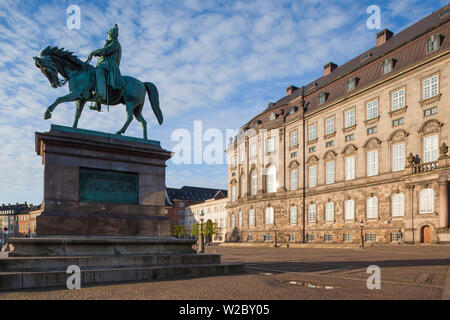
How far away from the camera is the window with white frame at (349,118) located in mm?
45500

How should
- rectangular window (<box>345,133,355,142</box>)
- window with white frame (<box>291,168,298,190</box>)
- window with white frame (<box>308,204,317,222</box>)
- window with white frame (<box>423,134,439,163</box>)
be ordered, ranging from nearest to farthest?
window with white frame (<box>423,134,439,163</box>) → rectangular window (<box>345,133,355,142</box>) → window with white frame (<box>308,204,317,222</box>) → window with white frame (<box>291,168,298,190</box>)

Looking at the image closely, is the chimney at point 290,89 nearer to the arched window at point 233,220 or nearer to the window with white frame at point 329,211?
the arched window at point 233,220

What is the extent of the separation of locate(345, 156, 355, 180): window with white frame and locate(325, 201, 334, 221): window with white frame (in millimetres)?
3989

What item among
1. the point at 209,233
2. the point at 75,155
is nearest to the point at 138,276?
the point at 75,155

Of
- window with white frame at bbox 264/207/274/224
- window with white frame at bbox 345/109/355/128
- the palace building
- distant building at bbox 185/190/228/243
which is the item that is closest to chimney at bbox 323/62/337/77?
the palace building

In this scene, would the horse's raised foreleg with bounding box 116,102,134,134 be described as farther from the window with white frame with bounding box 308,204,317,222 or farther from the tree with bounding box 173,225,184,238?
the tree with bounding box 173,225,184,238

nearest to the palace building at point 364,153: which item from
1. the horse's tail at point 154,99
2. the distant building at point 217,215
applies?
the distant building at point 217,215

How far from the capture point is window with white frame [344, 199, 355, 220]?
145 feet

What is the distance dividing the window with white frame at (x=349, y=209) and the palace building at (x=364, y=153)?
0.37ft

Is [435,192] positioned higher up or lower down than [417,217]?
higher up

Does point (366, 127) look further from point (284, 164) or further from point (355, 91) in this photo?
point (284, 164)

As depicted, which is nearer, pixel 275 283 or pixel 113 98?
pixel 275 283

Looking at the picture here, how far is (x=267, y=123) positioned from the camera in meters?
61.0

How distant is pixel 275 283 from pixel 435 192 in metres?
29.0
